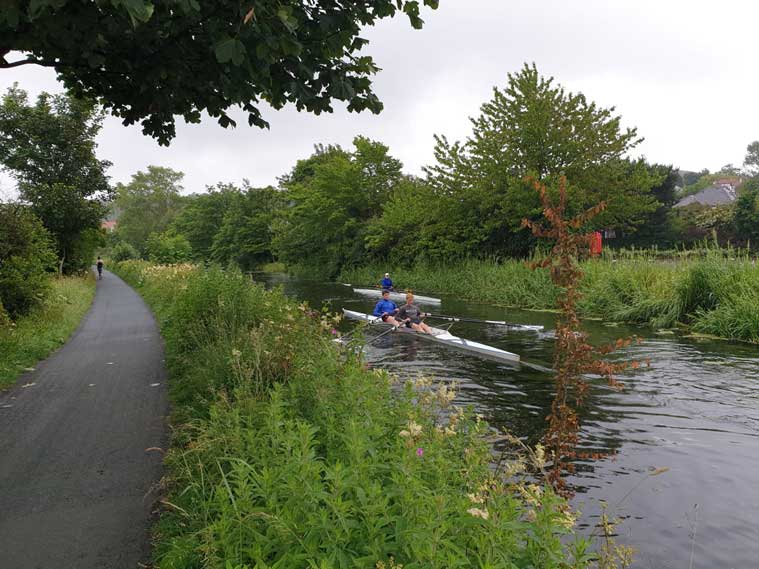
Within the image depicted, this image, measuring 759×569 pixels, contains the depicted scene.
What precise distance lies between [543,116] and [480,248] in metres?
7.38

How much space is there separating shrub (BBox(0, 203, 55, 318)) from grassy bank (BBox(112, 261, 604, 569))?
8.97 metres

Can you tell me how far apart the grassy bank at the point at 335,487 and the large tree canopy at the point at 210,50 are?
2.83 m

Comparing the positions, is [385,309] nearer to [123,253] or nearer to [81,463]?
[81,463]

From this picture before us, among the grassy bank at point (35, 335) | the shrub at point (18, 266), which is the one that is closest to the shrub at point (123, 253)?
the grassy bank at point (35, 335)

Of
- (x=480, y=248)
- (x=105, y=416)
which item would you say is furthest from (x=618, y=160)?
(x=105, y=416)

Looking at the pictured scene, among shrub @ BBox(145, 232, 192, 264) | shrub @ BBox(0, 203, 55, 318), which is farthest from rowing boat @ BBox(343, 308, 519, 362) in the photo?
shrub @ BBox(145, 232, 192, 264)

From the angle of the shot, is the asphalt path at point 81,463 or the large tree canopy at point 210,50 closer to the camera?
the asphalt path at point 81,463

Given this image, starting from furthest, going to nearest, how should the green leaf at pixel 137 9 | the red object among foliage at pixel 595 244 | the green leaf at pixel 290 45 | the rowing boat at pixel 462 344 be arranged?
the rowing boat at pixel 462 344 → the green leaf at pixel 290 45 → the red object among foliage at pixel 595 244 → the green leaf at pixel 137 9

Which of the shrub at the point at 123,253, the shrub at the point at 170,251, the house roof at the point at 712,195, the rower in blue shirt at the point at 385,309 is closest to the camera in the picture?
the rower in blue shirt at the point at 385,309

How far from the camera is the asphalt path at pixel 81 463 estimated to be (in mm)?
3820

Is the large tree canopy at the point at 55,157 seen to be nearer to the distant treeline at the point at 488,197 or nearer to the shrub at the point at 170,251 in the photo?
the distant treeline at the point at 488,197

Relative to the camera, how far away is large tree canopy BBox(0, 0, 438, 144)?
4504mm

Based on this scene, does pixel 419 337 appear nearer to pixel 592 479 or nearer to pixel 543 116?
pixel 592 479

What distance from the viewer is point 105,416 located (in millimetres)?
6875
